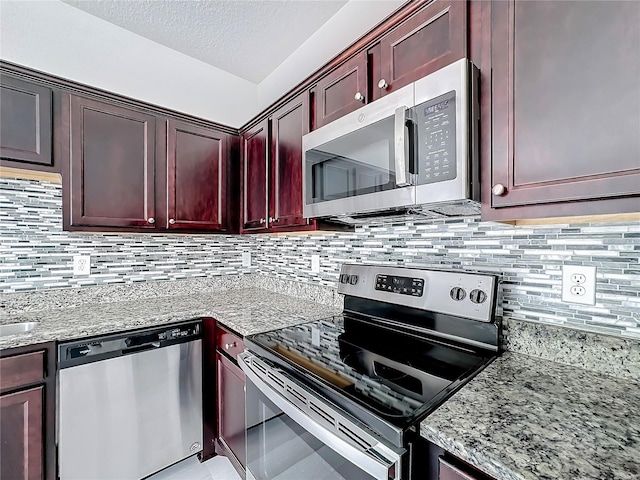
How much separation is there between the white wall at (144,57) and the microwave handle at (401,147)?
0.99 meters

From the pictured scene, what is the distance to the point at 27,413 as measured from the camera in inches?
49.4

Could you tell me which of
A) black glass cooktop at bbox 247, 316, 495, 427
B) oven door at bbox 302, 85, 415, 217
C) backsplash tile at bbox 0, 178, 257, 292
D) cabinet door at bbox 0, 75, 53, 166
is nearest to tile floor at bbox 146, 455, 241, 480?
black glass cooktop at bbox 247, 316, 495, 427

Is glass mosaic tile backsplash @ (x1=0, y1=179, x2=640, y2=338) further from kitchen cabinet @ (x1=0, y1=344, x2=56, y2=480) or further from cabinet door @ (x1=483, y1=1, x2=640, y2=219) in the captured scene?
kitchen cabinet @ (x1=0, y1=344, x2=56, y2=480)

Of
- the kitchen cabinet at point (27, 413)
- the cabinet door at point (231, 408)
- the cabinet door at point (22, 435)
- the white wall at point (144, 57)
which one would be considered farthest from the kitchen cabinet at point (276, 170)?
the cabinet door at point (22, 435)

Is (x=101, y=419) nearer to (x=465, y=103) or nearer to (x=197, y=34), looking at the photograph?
(x=465, y=103)

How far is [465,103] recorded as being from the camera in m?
0.87

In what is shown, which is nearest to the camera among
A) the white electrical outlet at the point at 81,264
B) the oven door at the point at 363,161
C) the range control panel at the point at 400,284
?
the oven door at the point at 363,161

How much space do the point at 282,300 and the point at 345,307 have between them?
21.7 inches

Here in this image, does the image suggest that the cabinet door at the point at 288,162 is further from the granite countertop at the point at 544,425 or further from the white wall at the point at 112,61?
the granite countertop at the point at 544,425

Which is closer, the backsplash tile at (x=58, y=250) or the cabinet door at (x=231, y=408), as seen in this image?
the cabinet door at (x=231, y=408)

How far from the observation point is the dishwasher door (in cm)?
134

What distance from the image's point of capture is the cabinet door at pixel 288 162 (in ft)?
5.12

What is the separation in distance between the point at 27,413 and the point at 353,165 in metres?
1.69

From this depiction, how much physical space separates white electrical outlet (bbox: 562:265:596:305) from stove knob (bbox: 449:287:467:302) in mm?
293
